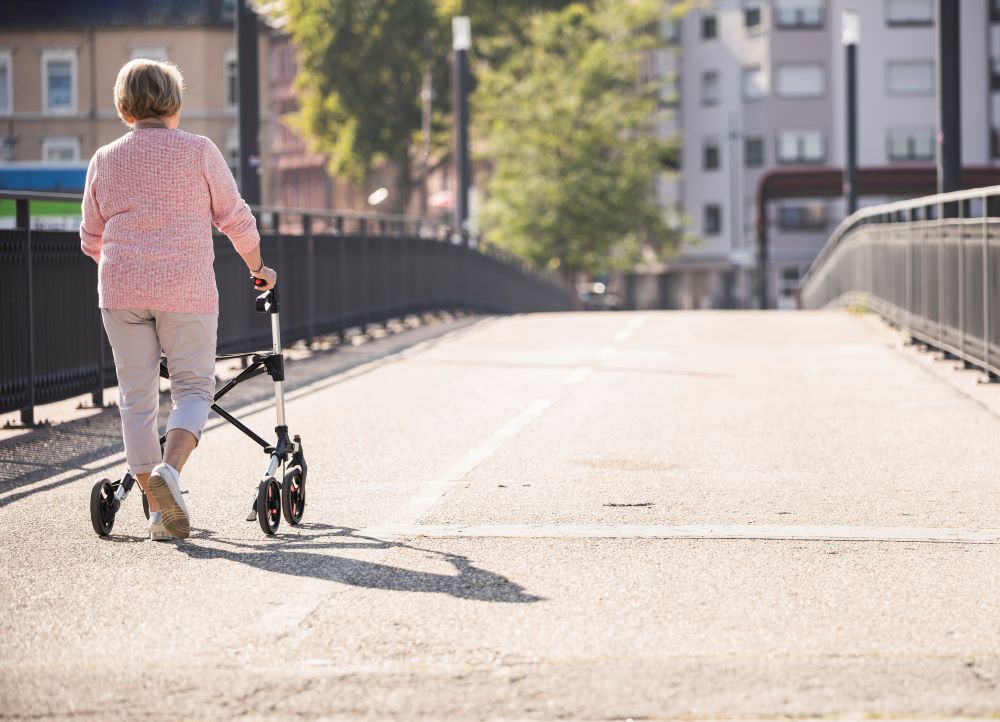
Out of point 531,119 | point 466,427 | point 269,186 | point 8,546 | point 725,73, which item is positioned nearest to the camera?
point 8,546

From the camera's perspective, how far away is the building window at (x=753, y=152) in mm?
81562

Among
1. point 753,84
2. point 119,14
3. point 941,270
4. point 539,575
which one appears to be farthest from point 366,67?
point 539,575

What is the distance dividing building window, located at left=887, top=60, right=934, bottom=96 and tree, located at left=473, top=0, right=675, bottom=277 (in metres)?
17.5

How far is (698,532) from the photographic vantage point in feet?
23.1

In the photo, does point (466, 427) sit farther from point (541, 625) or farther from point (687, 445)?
point (541, 625)

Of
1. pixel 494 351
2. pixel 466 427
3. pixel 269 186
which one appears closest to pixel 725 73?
pixel 269 186

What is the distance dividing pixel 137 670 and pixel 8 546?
2223mm

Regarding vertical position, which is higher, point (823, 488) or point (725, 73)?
point (725, 73)

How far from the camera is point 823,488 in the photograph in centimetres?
829

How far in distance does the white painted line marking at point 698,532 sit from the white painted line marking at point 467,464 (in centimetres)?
29

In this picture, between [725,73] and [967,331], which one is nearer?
[967,331]

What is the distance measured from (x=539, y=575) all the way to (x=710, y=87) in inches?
3077

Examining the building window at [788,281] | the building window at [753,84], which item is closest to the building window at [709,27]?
the building window at [753,84]

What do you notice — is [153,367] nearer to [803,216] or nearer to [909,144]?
[909,144]
